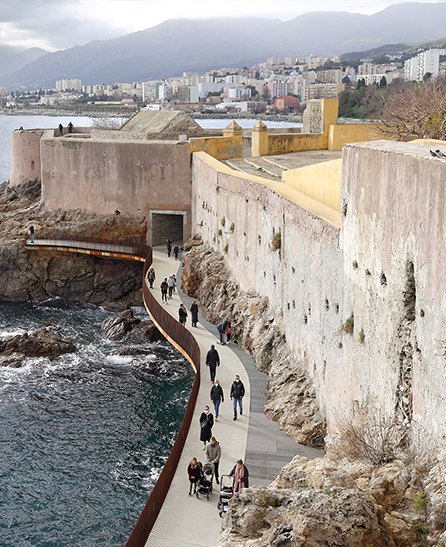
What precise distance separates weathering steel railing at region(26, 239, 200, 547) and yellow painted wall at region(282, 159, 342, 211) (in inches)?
207

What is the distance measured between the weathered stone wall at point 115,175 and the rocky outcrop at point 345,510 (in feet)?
86.1

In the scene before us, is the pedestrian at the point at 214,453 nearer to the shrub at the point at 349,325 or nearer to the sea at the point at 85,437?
the sea at the point at 85,437

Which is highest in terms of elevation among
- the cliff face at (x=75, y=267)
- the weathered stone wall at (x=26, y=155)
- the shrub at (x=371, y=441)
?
the weathered stone wall at (x=26, y=155)

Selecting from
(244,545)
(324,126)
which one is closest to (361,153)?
(244,545)

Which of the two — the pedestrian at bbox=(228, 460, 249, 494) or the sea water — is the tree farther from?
the sea water

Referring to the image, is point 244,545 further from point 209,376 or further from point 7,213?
point 7,213

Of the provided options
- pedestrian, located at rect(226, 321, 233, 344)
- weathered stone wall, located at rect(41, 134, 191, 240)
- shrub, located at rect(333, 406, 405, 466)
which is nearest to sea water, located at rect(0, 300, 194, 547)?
pedestrian, located at rect(226, 321, 233, 344)

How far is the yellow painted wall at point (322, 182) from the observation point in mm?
15727

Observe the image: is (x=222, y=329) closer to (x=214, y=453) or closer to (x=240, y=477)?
(x=214, y=453)

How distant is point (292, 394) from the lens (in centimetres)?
1596

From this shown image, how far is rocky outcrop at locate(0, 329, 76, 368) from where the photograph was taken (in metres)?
26.0

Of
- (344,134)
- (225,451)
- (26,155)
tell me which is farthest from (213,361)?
(26,155)

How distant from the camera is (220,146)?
35.3 m

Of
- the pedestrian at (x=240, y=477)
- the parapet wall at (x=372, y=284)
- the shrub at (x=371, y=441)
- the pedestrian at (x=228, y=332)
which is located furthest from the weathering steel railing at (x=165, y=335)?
the shrub at (x=371, y=441)
